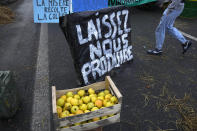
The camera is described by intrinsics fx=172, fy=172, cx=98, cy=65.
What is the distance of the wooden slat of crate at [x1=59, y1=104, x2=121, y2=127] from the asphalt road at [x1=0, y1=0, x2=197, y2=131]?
703mm

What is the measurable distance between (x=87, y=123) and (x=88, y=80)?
138cm

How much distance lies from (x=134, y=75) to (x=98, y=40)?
131 cm

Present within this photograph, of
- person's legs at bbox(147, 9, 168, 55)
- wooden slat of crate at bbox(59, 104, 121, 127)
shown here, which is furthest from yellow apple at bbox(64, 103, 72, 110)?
person's legs at bbox(147, 9, 168, 55)

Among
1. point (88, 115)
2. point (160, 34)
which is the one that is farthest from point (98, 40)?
point (160, 34)

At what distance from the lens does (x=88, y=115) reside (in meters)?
2.04

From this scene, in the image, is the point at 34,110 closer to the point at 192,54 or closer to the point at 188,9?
the point at 192,54

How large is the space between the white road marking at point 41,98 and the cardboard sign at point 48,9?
131 cm

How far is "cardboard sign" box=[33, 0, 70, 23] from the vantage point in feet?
10.7

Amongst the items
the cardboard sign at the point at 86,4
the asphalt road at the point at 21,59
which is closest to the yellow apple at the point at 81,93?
the asphalt road at the point at 21,59

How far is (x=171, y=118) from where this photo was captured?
291 cm

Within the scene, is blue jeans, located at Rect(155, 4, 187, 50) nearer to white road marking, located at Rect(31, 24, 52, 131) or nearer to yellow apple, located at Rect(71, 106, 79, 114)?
white road marking, located at Rect(31, 24, 52, 131)

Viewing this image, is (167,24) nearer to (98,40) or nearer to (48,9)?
(98,40)

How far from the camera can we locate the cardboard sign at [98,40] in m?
3.00

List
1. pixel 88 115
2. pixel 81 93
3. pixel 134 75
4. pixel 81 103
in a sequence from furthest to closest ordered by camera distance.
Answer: pixel 134 75
pixel 81 93
pixel 81 103
pixel 88 115
